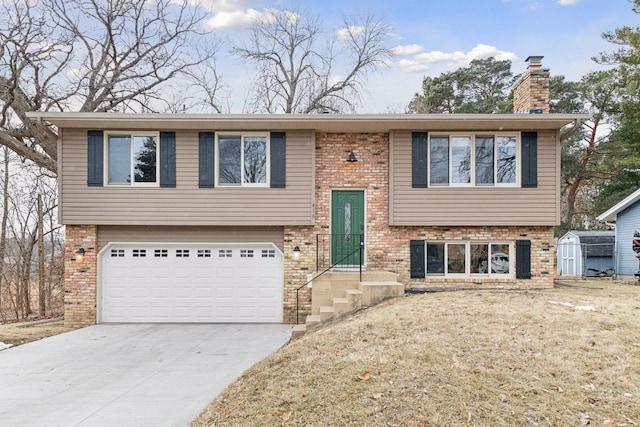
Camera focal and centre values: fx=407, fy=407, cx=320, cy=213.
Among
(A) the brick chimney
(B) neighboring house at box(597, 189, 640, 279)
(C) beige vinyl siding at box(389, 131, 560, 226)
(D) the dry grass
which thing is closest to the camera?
(D) the dry grass

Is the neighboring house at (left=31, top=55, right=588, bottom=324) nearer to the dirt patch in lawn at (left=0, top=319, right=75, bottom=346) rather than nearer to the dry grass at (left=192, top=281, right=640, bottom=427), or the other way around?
the dirt patch in lawn at (left=0, top=319, right=75, bottom=346)

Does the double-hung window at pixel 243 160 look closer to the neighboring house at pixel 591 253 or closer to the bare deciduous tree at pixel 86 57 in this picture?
the bare deciduous tree at pixel 86 57

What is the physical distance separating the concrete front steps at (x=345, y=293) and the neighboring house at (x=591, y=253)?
43.4 feet

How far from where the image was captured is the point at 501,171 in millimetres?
9734

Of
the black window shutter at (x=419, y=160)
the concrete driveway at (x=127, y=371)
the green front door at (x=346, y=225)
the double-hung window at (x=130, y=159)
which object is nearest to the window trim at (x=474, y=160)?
the black window shutter at (x=419, y=160)

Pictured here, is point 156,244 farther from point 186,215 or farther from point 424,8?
point 424,8

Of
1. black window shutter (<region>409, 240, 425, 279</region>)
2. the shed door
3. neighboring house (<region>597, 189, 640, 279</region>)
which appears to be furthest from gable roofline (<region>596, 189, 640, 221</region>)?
black window shutter (<region>409, 240, 425, 279</region>)

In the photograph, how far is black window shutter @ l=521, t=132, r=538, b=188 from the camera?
9.59 metres

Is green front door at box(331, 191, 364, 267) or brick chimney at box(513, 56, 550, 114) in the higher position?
brick chimney at box(513, 56, 550, 114)

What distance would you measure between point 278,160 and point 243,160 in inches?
33.9

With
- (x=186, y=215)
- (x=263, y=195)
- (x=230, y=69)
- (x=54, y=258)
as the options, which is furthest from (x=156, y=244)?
(x=230, y=69)

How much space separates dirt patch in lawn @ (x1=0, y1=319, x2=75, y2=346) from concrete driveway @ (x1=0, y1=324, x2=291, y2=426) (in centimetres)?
49

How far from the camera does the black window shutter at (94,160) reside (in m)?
9.57

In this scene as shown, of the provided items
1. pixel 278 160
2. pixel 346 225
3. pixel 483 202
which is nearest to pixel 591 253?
pixel 483 202
